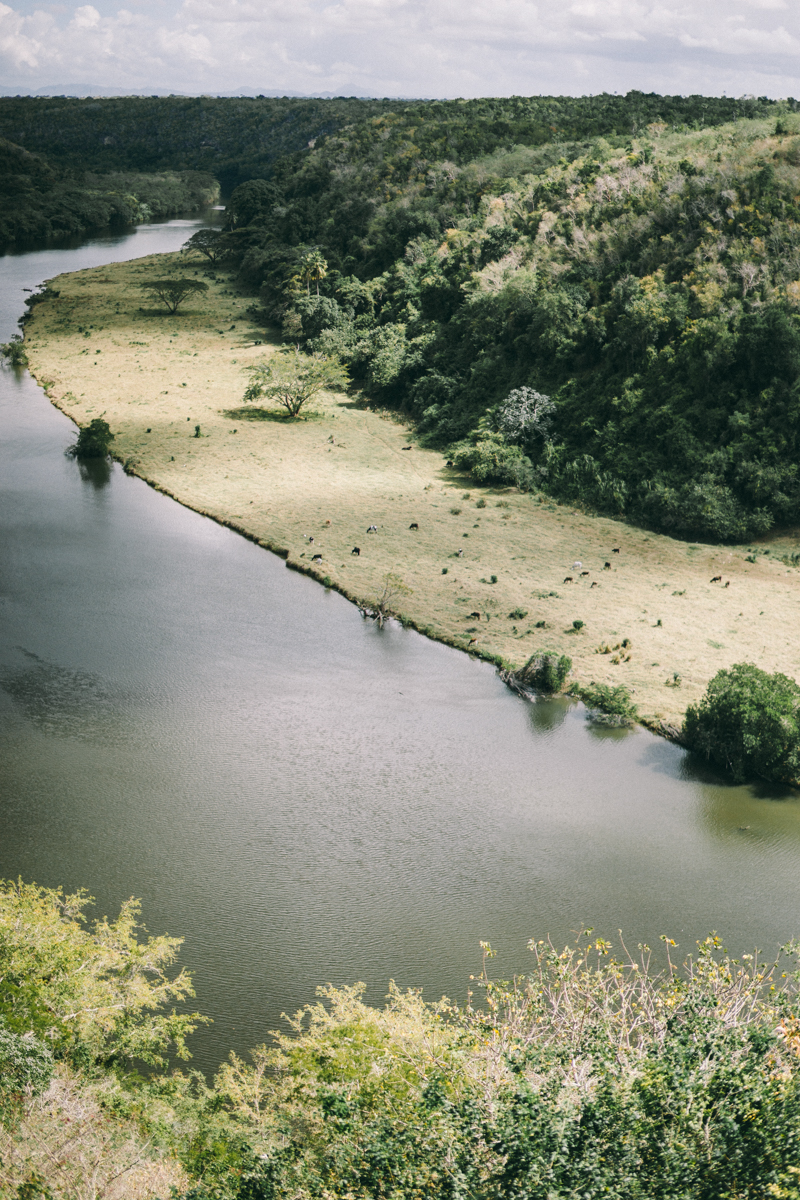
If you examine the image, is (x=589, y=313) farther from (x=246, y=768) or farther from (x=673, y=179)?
(x=246, y=768)

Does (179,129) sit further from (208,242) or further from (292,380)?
(292,380)

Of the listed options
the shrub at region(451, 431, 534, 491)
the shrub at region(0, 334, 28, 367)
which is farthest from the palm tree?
the shrub at region(451, 431, 534, 491)

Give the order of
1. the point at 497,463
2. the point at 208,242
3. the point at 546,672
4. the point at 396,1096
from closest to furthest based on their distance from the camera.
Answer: the point at 396,1096 < the point at 546,672 < the point at 497,463 < the point at 208,242

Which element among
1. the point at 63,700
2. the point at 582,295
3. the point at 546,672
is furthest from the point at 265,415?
the point at 546,672

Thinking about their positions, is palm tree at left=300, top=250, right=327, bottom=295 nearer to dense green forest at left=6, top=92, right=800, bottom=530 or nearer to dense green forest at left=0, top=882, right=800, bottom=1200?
dense green forest at left=6, top=92, right=800, bottom=530

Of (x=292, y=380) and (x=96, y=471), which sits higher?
(x=292, y=380)

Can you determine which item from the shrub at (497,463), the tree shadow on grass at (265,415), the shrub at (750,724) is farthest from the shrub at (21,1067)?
the tree shadow on grass at (265,415)
